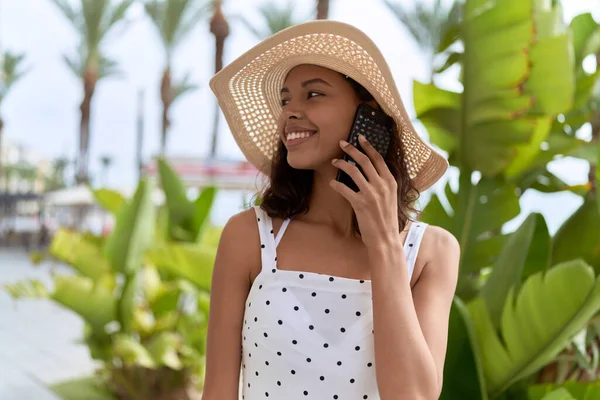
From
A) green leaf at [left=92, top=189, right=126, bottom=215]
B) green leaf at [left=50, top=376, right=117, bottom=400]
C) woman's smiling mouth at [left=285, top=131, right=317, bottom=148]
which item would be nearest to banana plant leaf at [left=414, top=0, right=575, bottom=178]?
woman's smiling mouth at [left=285, top=131, right=317, bottom=148]

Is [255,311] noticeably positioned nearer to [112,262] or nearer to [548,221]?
[548,221]

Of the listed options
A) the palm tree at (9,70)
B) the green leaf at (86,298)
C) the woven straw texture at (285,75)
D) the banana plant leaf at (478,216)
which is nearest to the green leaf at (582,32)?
the banana plant leaf at (478,216)

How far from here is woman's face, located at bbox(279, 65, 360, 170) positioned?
1352 mm

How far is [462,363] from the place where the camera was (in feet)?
8.53

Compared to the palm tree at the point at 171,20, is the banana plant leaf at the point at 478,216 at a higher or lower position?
lower

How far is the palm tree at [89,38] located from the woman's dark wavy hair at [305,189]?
2311 cm

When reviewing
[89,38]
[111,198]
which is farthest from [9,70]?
[111,198]

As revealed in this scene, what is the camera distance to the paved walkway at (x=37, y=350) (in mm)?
6504

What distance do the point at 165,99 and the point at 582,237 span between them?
72.7 ft

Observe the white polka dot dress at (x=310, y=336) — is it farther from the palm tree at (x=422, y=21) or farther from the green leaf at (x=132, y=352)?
the palm tree at (x=422, y=21)

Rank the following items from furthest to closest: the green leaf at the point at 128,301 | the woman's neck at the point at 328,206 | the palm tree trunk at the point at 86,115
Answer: the palm tree trunk at the point at 86,115 → the green leaf at the point at 128,301 → the woman's neck at the point at 328,206

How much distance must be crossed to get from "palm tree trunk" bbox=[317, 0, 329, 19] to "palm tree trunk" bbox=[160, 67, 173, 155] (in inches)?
645

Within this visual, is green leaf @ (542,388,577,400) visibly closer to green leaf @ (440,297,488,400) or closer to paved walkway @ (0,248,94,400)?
green leaf @ (440,297,488,400)

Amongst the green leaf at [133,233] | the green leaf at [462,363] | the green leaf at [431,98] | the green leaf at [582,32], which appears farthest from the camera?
the green leaf at [133,233]
